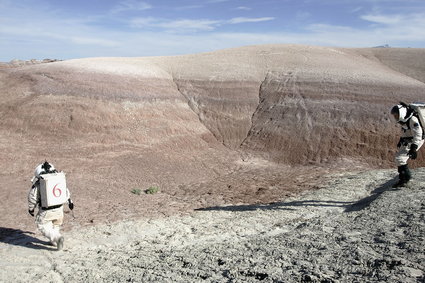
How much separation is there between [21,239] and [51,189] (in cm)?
153

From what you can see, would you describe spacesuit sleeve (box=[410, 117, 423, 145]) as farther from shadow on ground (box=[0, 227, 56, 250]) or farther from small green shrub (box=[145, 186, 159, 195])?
shadow on ground (box=[0, 227, 56, 250])

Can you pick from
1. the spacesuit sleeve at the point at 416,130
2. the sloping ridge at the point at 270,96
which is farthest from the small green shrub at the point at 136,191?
the spacesuit sleeve at the point at 416,130

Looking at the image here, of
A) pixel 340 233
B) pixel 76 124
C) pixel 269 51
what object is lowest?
pixel 340 233

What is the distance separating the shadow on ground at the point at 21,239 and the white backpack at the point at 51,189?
847 millimetres

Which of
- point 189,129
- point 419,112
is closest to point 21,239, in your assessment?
point 419,112

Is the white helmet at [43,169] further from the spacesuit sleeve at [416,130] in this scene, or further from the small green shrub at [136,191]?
the spacesuit sleeve at [416,130]

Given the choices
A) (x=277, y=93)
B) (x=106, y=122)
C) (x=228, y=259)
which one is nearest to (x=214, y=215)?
(x=228, y=259)

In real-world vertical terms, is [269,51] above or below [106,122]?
above

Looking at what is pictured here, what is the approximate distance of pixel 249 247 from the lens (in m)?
5.70

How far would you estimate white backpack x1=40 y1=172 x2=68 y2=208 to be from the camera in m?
6.16

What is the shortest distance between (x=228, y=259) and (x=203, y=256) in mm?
456

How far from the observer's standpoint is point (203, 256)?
546 cm

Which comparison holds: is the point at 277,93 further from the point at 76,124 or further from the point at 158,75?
the point at 76,124

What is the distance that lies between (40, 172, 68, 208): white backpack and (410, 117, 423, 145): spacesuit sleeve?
22.9 ft
